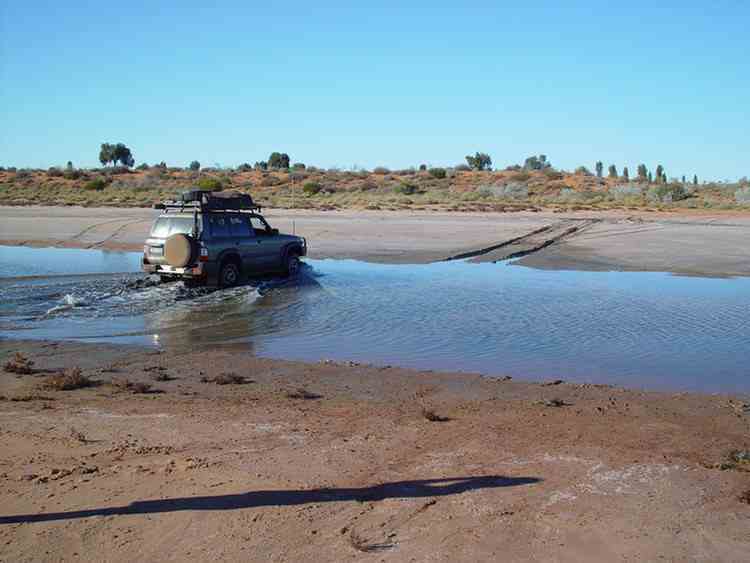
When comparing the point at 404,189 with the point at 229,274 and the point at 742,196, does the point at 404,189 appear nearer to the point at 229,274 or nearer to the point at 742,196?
the point at 742,196

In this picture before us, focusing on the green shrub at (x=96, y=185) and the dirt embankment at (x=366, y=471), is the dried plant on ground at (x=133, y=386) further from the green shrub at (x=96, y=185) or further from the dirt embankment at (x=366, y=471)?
the green shrub at (x=96, y=185)

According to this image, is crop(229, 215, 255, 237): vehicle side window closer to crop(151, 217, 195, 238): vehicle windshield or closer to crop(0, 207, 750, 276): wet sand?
crop(151, 217, 195, 238): vehicle windshield

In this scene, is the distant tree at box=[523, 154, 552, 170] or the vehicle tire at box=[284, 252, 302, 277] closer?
the vehicle tire at box=[284, 252, 302, 277]

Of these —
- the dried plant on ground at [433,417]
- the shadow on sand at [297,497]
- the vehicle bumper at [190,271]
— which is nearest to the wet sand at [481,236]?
the vehicle bumper at [190,271]

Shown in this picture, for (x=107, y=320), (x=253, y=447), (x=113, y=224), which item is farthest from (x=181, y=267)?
(x=113, y=224)

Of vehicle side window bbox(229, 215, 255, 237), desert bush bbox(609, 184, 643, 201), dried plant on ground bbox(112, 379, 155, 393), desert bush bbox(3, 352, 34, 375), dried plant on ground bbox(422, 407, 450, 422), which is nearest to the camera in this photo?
dried plant on ground bbox(422, 407, 450, 422)

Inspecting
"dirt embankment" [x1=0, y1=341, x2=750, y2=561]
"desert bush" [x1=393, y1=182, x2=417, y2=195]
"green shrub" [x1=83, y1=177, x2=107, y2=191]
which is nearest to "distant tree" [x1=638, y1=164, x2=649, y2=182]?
"desert bush" [x1=393, y1=182, x2=417, y2=195]

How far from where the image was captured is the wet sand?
992 inches

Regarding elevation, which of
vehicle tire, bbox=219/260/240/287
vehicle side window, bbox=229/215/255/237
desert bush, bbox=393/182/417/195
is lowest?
vehicle tire, bbox=219/260/240/287

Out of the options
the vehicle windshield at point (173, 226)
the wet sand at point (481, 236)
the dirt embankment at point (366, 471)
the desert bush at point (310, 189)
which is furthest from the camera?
the desert bush at point (310, 189)

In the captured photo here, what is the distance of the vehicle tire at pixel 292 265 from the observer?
20.3 meters

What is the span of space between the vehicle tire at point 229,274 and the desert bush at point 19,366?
26.4ft

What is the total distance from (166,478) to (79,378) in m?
3.49

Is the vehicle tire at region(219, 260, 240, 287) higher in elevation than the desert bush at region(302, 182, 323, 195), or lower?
lower
